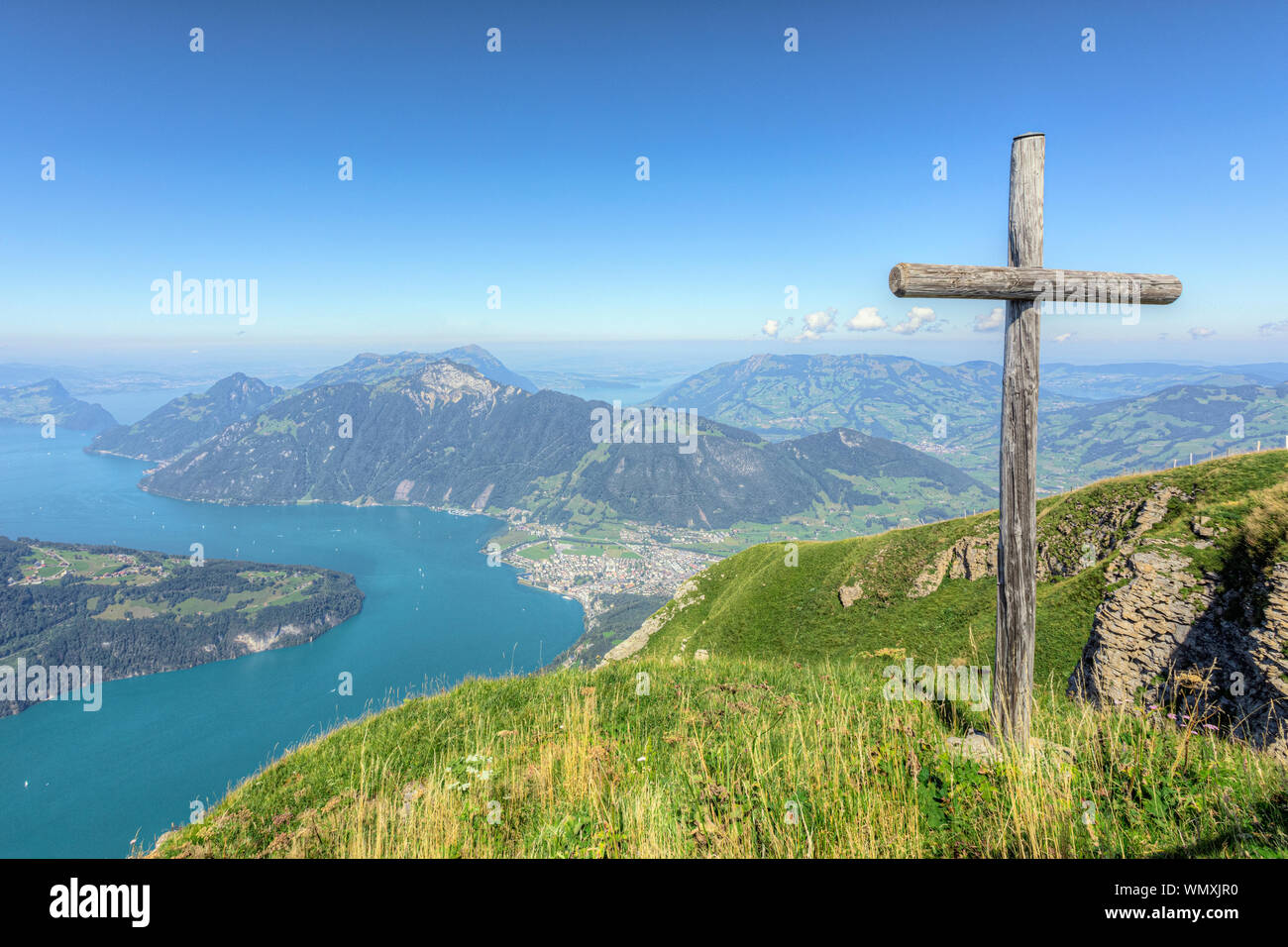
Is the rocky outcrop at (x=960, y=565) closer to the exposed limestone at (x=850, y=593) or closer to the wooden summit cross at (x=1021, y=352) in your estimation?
the exposed limestone at (x=850, y=593)

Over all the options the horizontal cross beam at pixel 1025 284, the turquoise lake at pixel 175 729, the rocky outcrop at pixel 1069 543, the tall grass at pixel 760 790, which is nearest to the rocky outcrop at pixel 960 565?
the rocky outcrop at pixel 1069 543

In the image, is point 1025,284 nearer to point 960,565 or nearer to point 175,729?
point 960,565

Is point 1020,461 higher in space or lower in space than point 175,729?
higher

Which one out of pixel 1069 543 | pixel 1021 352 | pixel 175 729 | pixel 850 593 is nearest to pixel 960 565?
pixel 1069 543

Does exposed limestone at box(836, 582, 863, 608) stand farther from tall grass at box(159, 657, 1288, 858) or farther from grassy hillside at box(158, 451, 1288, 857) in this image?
tall grass at box(159, 657, 1288, 858)
